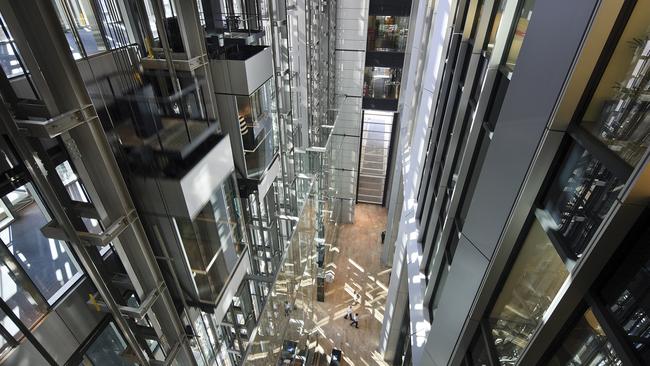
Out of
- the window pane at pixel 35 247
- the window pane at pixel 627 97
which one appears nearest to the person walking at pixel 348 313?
the window pane at pixel 35 247

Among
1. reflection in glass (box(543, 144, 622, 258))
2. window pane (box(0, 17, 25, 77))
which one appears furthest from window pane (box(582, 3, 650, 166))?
window pane (box(0, 17, 25, 77))

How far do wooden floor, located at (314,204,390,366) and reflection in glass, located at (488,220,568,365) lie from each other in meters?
11.1

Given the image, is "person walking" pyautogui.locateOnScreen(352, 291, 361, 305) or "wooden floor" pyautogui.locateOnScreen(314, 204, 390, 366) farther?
"person walking" pyautogui.locateOnScreen(352, 291, 361, 305)

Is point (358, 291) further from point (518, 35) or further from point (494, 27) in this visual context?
point (518, 35)

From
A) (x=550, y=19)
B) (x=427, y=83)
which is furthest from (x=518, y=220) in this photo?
(x=427, y=83)

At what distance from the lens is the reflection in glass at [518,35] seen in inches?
179

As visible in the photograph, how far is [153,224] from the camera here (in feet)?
13.3

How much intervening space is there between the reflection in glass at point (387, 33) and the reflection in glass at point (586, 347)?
50.9 ft

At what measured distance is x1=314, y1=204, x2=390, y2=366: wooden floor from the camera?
1485cm

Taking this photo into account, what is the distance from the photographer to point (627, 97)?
2889 mm

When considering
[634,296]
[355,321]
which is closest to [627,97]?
[634,296]

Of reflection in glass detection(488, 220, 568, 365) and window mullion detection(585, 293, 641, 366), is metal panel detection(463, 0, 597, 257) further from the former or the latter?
window mullion detection(585, 293, 641, 366)

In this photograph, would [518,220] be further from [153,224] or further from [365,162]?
[365,162]

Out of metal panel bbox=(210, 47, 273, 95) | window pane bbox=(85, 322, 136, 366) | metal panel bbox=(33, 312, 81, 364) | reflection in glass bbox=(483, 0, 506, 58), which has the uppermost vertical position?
reflection in glass bbox=(483, 0, 506, 58)
